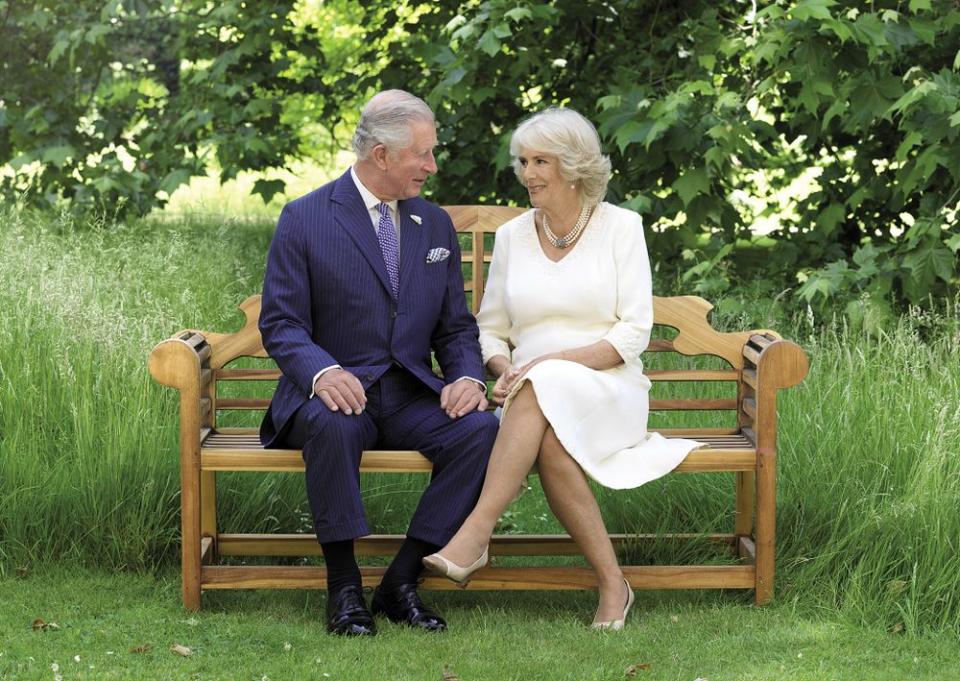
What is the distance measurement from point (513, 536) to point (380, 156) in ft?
4.08

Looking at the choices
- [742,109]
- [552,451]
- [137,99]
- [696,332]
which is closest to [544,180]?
[696,332]

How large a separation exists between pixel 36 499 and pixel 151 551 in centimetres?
40

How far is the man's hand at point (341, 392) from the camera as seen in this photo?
11.8 ft

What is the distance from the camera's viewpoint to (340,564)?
11.9 feet

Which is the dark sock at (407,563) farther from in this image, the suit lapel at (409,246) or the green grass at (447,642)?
the suit lapel at (409,246)

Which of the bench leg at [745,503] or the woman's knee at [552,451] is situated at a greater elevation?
the woman's knee at [552,451]

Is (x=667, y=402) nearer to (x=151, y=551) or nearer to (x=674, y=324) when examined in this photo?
(x=674, y=324)

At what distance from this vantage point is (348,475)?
3.56 meters

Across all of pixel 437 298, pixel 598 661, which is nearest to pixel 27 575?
pixel 437 298

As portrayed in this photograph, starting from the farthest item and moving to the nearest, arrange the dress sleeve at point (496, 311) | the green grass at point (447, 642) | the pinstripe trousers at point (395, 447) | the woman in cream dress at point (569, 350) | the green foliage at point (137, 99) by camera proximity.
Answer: the green foliage at point (137, 99) < the dress sleeve at point (496, 311) < the woman in cream dress at point (569, 350) < the pinstripe trousers at point (395, 447) < the green grass at point (447, 642)

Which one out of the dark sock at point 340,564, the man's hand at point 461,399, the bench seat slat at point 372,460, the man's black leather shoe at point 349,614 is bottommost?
the man's black leather shoe at point 349,614

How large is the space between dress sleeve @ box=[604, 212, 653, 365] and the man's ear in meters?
0.73

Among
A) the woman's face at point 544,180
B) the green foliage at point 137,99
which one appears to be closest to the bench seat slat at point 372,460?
the woman's face at point 544,180

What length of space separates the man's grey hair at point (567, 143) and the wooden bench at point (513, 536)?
46 centimetres
